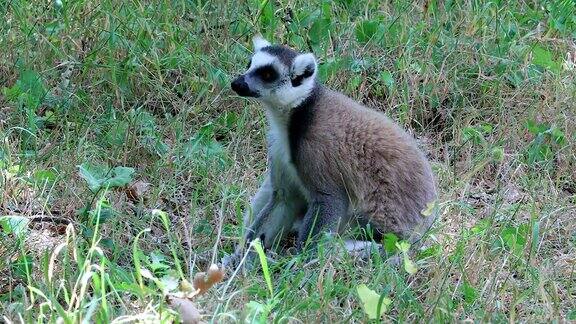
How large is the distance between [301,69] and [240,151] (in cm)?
93

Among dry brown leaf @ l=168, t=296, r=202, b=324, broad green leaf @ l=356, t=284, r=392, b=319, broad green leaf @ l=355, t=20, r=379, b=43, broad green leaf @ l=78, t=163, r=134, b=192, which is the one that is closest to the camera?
dry brown leaf @ l=168, t=296, r=202, b=324

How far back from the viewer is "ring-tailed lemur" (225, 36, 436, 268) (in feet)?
16.7

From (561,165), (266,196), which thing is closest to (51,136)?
(266,196)

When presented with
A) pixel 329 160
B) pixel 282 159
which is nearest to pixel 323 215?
pixel 329 160

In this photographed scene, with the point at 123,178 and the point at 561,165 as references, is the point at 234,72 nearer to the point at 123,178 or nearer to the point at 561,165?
the point at 123,178

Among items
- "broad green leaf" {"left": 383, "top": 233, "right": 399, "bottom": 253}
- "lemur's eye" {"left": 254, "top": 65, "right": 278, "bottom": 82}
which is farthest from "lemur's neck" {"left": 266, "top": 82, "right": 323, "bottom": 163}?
"broad green leaf" {"left": 383, "top": 233, "right": 399, "bottom": 253}

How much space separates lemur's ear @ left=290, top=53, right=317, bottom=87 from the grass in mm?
697

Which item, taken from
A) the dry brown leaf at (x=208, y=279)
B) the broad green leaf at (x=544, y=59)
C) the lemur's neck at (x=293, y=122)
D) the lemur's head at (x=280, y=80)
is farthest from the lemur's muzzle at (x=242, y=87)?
the broad green leaf at (x=544, y=59)

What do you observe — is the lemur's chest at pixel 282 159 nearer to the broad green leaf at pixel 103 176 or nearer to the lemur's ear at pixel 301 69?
the lemur's ear at pixel 301 69

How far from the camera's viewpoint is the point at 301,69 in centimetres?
523

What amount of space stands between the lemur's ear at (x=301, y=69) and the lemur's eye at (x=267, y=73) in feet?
0.31

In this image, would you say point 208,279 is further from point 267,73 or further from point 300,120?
point 267,73

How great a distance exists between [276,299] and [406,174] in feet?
4.55

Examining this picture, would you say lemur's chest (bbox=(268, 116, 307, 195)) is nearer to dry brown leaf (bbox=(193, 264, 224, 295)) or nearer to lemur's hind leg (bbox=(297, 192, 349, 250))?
lemur's hind leg (bbox=(297, 192, 349, 250))
